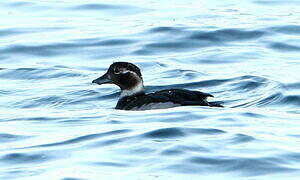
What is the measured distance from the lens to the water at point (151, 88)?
398 inches

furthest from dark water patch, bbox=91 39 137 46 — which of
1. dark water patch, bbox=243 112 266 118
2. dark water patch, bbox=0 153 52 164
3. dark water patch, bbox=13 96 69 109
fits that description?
dark water patch, bbox=0 153 52 164

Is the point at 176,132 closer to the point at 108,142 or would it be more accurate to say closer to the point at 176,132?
the point at 176,132

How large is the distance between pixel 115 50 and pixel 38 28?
2.60 meters

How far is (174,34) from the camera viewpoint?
1953 centimetres

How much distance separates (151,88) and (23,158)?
5.47m

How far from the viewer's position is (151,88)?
1578 centimetres

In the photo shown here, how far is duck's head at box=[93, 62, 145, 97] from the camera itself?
1435cm

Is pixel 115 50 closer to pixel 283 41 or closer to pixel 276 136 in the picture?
pixel 283 41

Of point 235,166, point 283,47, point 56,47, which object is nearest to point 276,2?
point 283,47

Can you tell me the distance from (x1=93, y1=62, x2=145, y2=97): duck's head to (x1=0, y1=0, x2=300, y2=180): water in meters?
0.43

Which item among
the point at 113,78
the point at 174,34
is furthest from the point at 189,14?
the point at 113,78

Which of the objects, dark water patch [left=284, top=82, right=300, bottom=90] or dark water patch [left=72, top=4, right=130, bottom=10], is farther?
dark water patch [left=72, top=4, right=130, bottom=10]

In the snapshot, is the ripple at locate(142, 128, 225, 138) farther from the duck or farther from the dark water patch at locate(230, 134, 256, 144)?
the duck

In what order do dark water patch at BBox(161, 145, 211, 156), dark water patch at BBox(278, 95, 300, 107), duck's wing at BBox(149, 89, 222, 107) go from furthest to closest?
dark water patch at BBox(278, 95, 300, 107), duck's wing at BBox(149, 89, 222, 107), dark water patch at BBox(161, 145, 211, 156)
